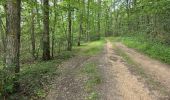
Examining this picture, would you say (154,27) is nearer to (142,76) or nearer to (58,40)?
(58,40)

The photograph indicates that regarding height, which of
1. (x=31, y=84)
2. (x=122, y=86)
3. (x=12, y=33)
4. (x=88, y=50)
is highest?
(x=12, y=33)

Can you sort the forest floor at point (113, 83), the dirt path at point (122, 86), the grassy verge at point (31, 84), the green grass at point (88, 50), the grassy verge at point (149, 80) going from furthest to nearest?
1. the green grass at point (88, 50)
2. the grassy verge at point (149, 80)
3. the forest floor at point (113, 83)
4. the dirt path at point (122, 86)
5. the grassy verge at point (31, 84)

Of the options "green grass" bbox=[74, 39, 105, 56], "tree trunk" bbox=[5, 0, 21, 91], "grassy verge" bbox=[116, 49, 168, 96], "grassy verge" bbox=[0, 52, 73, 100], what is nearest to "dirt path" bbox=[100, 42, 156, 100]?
"grassy verge" bbox=[116, 49, 168, 96]

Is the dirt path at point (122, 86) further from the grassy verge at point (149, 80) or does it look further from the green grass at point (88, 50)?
the green grass at point (88, 50)

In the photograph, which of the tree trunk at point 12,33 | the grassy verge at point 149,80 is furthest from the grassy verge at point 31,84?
the grassy verge at point 149,80

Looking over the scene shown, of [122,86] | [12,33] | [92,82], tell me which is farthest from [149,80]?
[12,33]

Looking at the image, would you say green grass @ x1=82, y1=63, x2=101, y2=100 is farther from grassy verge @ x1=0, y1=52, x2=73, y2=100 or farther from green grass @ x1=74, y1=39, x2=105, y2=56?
green grass @ x1=74, y1=39, x2=105, y2=56

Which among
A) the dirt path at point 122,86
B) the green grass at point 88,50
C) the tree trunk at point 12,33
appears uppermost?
the tree trunk at point 12,33

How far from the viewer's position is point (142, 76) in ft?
35.3

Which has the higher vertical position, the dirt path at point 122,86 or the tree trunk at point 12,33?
the tree trunk at point 12,33

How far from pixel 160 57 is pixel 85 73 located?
7.02 m

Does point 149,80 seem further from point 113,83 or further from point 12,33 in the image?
point 12,33

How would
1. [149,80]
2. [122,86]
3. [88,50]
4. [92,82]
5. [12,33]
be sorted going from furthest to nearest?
[88,50], [149,80], [92,82], [122,86], [12,33]

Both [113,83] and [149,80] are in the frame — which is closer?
[113,83]
